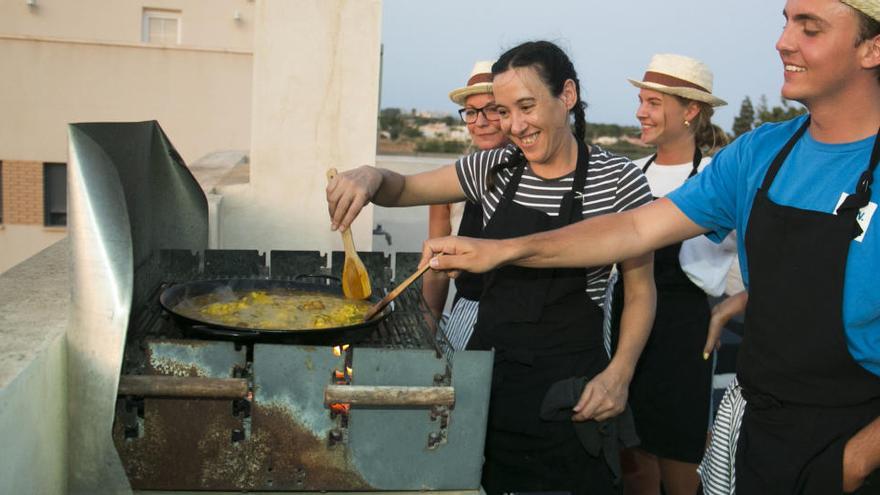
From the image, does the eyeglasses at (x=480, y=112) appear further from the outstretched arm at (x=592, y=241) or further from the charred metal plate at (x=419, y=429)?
the charred metal plate at (x=419, y=429)

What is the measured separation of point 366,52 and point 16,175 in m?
17.0

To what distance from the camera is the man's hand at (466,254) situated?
226 centimetres

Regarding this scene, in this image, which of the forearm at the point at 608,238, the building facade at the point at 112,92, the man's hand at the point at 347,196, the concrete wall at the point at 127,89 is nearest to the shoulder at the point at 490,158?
the man's hand at the point at 347,196

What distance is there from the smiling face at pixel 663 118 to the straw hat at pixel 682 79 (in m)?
0.04

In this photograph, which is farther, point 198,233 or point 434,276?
point 434,276

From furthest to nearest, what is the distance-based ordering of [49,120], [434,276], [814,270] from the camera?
[49,120]
[434,276]
[814,270]

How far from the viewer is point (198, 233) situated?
3.12 meters

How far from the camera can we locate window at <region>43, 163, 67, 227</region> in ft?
61.1

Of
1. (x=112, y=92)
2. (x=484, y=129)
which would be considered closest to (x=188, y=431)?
(x=484, y=129)

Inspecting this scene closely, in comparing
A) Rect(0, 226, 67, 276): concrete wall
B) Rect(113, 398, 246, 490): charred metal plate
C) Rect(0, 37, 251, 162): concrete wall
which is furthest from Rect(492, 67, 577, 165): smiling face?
Rect(0, 226, 67, 276): concrete wall

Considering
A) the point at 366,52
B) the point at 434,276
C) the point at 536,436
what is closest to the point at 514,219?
the point at 536,436

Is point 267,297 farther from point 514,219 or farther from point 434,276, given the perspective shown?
point 434,276

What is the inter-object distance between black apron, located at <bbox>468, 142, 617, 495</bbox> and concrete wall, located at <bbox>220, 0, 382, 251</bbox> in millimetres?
1624

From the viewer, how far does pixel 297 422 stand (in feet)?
6.95
